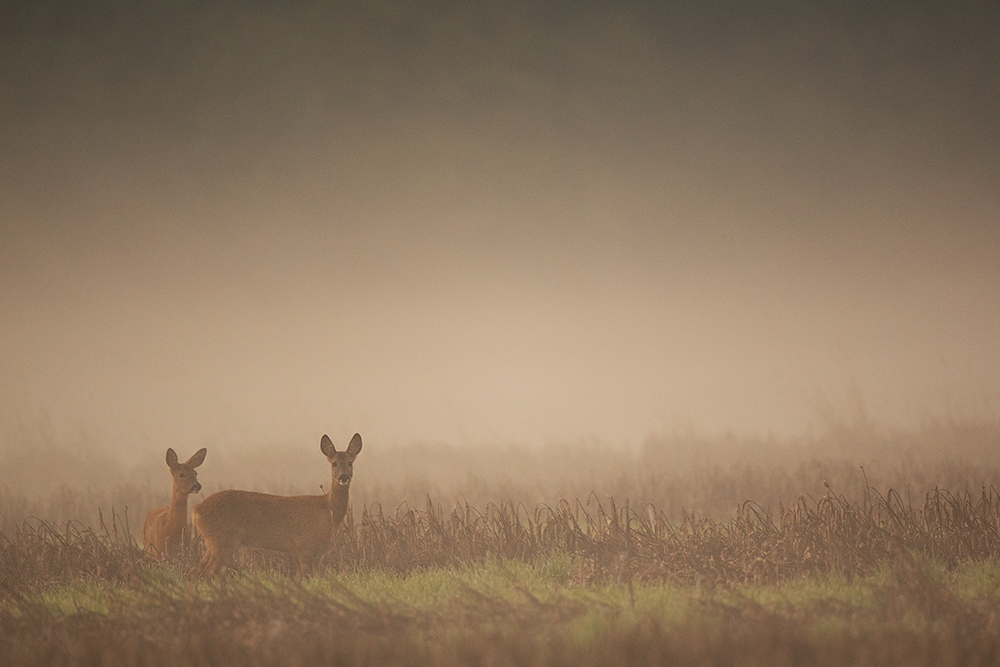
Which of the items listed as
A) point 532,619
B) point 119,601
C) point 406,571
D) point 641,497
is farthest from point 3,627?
point 641,497

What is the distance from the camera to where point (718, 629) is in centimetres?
688

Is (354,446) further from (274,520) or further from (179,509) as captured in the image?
(179,509)

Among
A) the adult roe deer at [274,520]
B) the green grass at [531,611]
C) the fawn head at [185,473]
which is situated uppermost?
the fawn head at [185,473]

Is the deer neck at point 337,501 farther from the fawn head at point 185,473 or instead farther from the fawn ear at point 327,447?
the fawn head at point 185,473

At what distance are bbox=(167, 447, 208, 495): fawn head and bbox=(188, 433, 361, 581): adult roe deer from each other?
77 cm

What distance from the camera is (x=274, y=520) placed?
10.0 meters

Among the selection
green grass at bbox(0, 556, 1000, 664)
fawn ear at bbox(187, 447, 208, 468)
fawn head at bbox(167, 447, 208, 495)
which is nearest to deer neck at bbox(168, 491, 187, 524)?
fawn head at bbox(167, 447, 208, 495)

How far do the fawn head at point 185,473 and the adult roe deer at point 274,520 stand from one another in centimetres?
77

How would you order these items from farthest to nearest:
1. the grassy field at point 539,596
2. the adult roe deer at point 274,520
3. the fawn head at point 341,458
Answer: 1. the fawn head at point 341,458
2. the adult roe deer at point 274,520
3. the grassy field at point 539,596

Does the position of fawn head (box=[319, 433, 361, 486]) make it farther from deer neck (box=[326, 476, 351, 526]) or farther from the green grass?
the green grass

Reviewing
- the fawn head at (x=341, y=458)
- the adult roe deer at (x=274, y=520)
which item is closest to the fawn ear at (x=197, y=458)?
the adult roe deer at (x=274, y=520)

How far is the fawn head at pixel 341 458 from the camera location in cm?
1000

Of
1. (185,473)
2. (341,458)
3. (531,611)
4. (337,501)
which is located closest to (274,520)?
(337,501)

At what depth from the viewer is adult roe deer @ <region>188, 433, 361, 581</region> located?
974 cm
